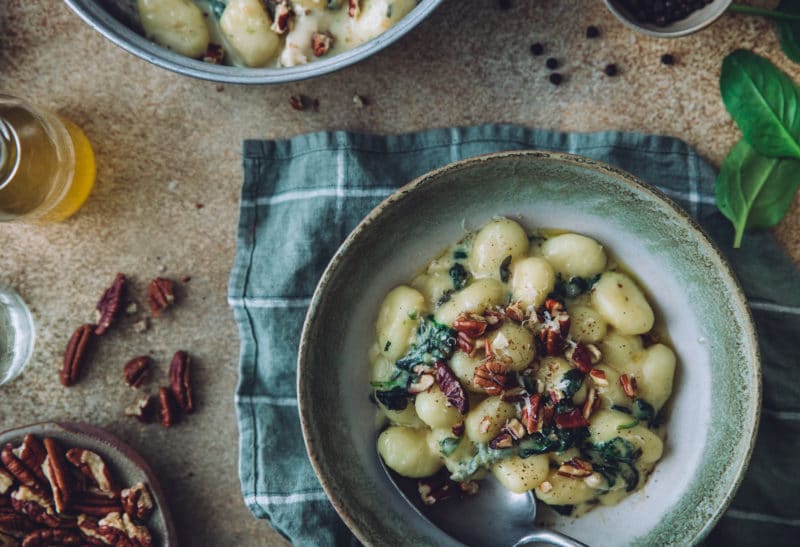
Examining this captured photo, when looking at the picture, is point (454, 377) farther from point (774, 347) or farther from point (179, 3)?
point (179, 3)

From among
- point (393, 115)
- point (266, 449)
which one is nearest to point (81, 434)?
point (266, 449)

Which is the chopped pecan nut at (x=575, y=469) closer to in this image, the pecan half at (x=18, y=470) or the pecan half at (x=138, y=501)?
the pecan half at (x=138, y=501)

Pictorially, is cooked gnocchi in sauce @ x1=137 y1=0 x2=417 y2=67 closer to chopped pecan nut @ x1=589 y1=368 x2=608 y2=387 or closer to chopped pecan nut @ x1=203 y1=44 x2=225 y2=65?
chopped pecan nut @ x1=203 y1=44 x2=225 y2=65

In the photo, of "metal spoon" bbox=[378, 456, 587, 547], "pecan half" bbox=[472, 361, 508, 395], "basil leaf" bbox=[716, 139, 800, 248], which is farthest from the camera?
"basil leaf" bbox=[716, 139, 800, 248]

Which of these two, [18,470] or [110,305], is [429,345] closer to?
Answer: [110,305]

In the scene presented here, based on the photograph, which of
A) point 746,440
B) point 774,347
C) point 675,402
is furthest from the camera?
point 774,347

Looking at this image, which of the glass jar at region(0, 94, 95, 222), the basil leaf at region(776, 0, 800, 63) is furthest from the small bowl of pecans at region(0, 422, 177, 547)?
the basil leaf at region(776, 0, 800, 63)
